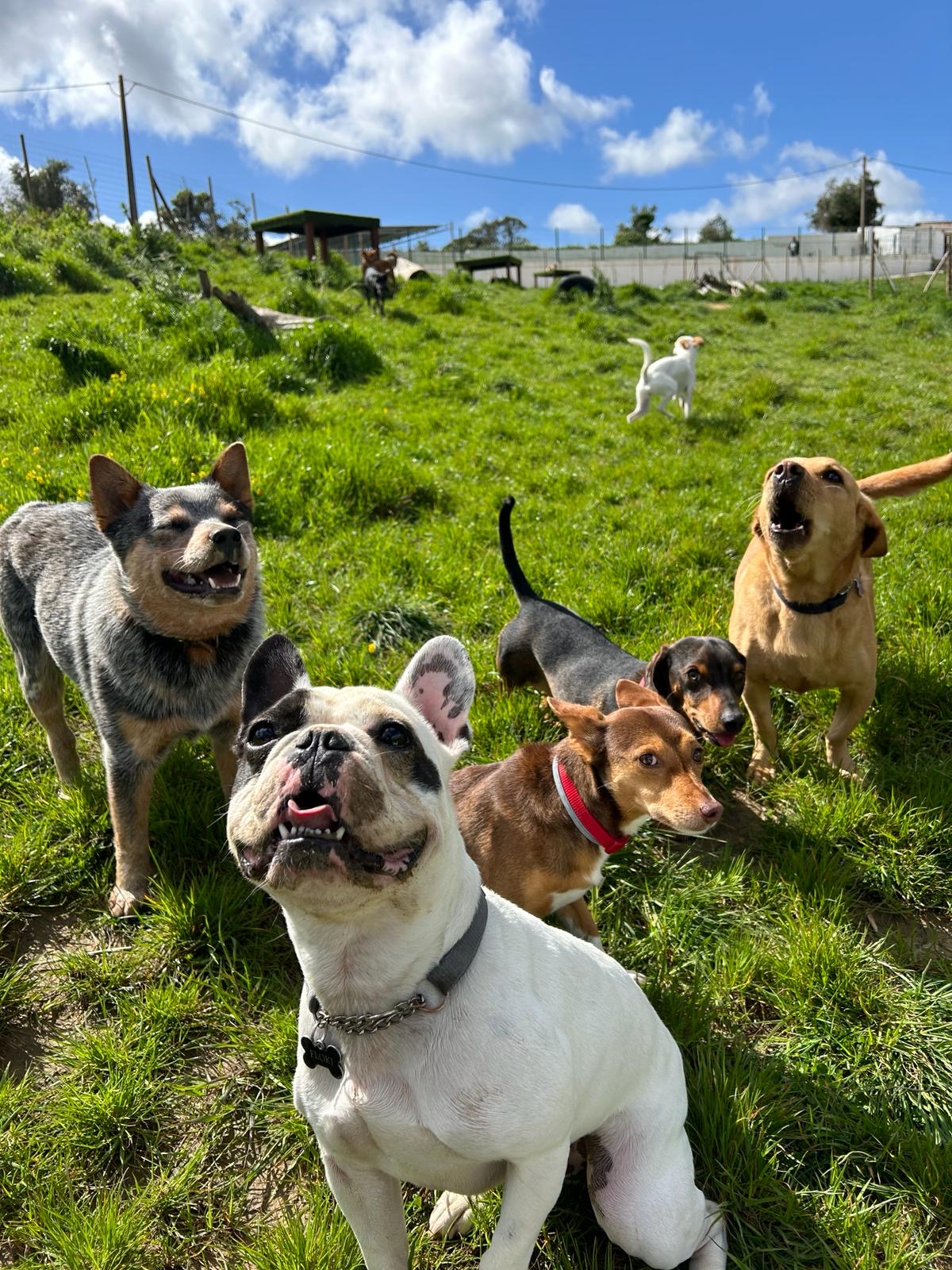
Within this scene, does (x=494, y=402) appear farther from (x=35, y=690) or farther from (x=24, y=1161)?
(x=24, y=1161)

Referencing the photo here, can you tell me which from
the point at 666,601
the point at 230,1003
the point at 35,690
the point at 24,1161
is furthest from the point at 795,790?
A: the point at 35,690

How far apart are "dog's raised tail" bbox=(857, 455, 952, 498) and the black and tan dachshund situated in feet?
4.28

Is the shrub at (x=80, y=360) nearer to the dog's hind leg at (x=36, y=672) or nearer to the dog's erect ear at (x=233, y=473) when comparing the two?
the dog's hind leg at (x=36, y=672)

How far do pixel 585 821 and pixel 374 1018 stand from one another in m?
1.45

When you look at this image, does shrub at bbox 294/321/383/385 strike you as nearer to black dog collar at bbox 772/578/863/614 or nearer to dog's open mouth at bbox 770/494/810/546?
dog's open mouth at bbox 770/494/810/546

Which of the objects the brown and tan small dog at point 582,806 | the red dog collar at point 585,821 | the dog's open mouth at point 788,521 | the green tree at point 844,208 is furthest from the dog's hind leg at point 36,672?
the green tree at point 844,208

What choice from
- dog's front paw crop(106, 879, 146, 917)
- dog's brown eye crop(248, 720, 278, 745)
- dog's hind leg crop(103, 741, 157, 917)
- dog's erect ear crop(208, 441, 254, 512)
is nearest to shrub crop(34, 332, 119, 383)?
dog's erect ear crop(208, 441, 254, 512)

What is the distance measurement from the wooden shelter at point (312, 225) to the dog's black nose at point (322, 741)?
25147 mm

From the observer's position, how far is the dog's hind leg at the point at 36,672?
3678mm

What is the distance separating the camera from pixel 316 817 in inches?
57.2

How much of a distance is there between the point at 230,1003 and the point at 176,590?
5.14 ft

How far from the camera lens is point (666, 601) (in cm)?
526

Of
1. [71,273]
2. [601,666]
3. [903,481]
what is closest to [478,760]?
[601,666]

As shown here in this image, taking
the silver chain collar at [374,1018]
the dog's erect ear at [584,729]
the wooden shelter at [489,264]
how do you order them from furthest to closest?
the wooden shelter at [489,264] < the dog's erect ear at [584,729] < the silver chain collar at [374,1018]
